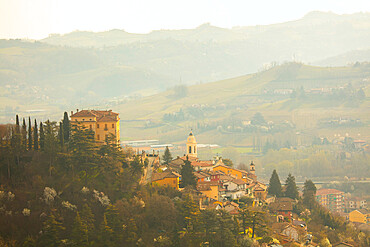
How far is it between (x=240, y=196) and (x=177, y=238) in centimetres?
2170

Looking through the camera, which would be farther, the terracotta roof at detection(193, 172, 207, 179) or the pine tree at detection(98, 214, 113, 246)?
the terracotta roof at detection(193, 172, 207, 179)

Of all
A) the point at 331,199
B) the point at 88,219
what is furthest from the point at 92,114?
the point at 331,199

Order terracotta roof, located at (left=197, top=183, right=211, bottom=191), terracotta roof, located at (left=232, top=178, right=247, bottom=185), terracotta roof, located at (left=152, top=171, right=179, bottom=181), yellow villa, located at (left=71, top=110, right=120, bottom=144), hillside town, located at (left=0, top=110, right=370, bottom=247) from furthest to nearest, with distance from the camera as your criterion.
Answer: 1. terracotta roof, located at (left=232, top=178, right=247, bottom=185)
2. yellow villa, located at (left=71, top=110, right=120, bottom=144)
3. terracotta roof, located at (left=197, top=183, right=211, bottom=191)
4. terracotta roof, located at (left=152, top=171, right=179, bottom=181)
5. hillside town, located at (left=0, top=110, right=370, bottom=247)

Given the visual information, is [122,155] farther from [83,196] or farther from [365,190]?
[365,190]

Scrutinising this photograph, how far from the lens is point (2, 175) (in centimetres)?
6681

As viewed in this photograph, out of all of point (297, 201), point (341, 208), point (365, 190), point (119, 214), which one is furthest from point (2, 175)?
point (365, 190)

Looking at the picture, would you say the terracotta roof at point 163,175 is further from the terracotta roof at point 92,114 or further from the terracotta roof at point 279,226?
the terracotta roof at point 279,226

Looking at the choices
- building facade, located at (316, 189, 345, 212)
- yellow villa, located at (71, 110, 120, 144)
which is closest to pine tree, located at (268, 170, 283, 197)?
yellow villa, located at (71, 110, 120, 144)

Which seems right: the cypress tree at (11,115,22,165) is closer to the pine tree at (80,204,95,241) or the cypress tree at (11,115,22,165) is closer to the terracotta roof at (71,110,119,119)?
the terracotta roof at (71,110,119,119)

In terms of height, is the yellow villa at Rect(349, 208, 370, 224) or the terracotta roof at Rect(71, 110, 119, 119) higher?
the terracotta roof at Rect(71, 110, 119, 119)

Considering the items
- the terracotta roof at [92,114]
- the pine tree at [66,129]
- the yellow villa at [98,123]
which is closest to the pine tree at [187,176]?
the yellow villa at [98,123]

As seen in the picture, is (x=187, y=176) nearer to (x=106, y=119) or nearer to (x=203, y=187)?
(x=203, y=187)

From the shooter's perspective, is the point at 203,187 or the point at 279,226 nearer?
the point at 279,226

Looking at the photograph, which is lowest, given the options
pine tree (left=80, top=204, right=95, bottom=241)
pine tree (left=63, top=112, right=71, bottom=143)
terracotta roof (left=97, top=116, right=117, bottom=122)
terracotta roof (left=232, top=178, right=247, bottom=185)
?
pine tree (left=80, top=204, right=95, bottom=241)
